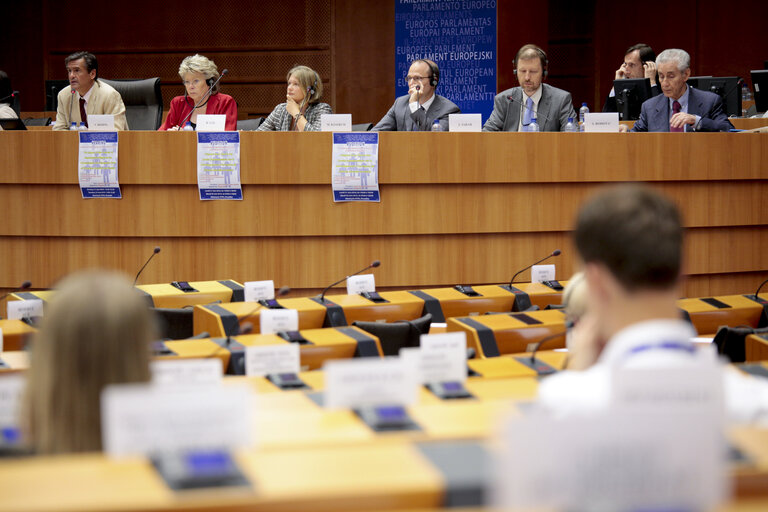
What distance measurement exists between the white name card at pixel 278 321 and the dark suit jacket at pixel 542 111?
2645 millimetres

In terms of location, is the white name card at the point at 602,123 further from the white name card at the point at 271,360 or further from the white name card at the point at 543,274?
the white name card at the point at 271,360

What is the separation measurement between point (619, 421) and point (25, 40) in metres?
10.7

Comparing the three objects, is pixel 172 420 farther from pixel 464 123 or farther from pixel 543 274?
pixel 464 123

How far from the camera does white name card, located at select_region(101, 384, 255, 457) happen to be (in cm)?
119

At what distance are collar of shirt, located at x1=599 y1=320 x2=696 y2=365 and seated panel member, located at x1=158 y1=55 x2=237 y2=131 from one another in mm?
4621

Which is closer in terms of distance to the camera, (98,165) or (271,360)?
(271,360)

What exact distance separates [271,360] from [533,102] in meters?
3.48

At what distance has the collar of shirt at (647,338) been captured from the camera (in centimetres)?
131

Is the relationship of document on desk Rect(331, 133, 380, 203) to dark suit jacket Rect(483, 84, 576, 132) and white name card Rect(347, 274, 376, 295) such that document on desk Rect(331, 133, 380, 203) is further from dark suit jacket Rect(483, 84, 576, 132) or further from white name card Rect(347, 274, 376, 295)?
white name card Rect(347, 274, 376, 295)

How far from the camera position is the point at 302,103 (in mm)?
5625

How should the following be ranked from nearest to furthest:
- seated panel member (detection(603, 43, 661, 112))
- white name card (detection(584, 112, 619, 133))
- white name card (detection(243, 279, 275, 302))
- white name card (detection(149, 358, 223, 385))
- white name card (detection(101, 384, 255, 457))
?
white name card (detection(101, 384, 255, 457))
white name card (detection(149, 358, 223, 385))
white name card (detection(243, 279, 275, 302))
white name card (detection(584, 112, 619, 133))
seated panel member (detection(603, 43, 661, 112))

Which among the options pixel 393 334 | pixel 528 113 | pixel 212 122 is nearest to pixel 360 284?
pixel 393 334

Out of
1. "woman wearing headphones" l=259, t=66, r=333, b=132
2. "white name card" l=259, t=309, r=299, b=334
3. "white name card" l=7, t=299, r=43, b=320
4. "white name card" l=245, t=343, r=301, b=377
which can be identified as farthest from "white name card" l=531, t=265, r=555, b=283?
"white name card" l=7, t=299, r=43, b=320

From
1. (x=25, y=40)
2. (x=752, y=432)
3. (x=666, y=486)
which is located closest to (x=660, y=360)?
(x=752, y=432)
